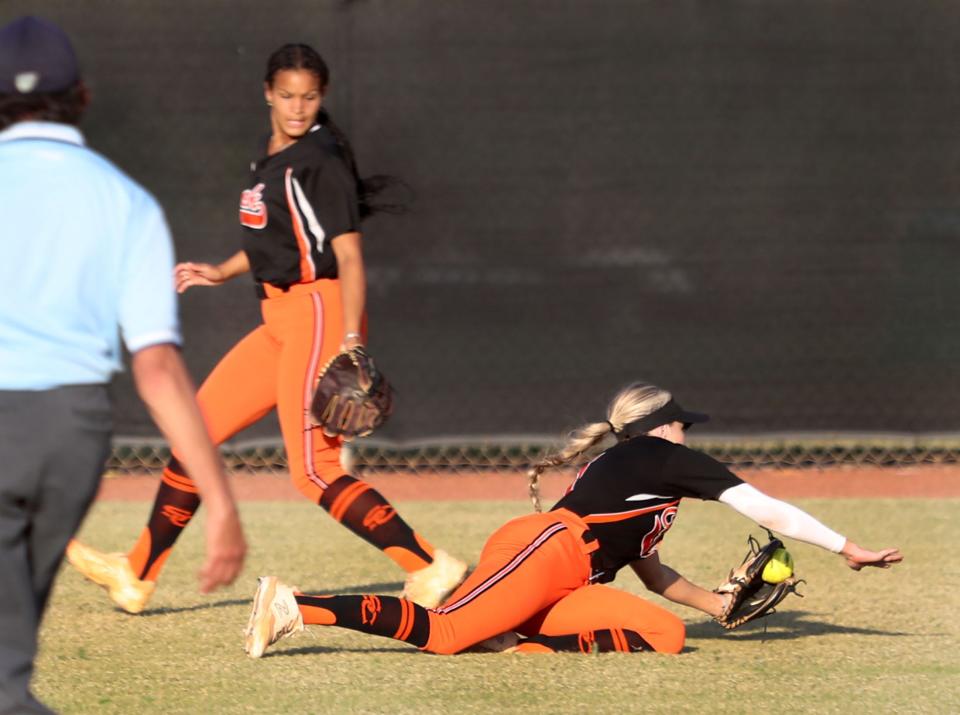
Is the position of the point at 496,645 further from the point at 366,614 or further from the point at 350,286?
the point at 350,286

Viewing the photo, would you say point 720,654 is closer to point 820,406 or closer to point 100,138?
point 820,406

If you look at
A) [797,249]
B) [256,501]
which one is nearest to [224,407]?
[256,501]

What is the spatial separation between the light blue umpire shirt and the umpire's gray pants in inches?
1.7

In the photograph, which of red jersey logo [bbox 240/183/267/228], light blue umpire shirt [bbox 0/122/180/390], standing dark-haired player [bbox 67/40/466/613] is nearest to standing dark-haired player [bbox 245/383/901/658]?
standing dark-haired player [bbox 67/40/466/613]

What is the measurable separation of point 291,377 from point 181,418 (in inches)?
89.7

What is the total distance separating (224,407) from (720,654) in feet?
5.96

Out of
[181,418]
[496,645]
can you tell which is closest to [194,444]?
[181,418]

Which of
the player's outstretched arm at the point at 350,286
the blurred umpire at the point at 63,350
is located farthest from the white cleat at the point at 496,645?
the blurred umpire at the point at 63,350

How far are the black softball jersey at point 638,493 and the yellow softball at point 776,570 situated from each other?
0.29 meters

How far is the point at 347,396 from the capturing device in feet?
15.0

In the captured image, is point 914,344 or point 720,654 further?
point 914,344

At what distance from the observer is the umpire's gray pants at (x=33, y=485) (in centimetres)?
244

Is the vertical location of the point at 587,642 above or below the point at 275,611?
below

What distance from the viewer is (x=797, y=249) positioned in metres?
8.07
